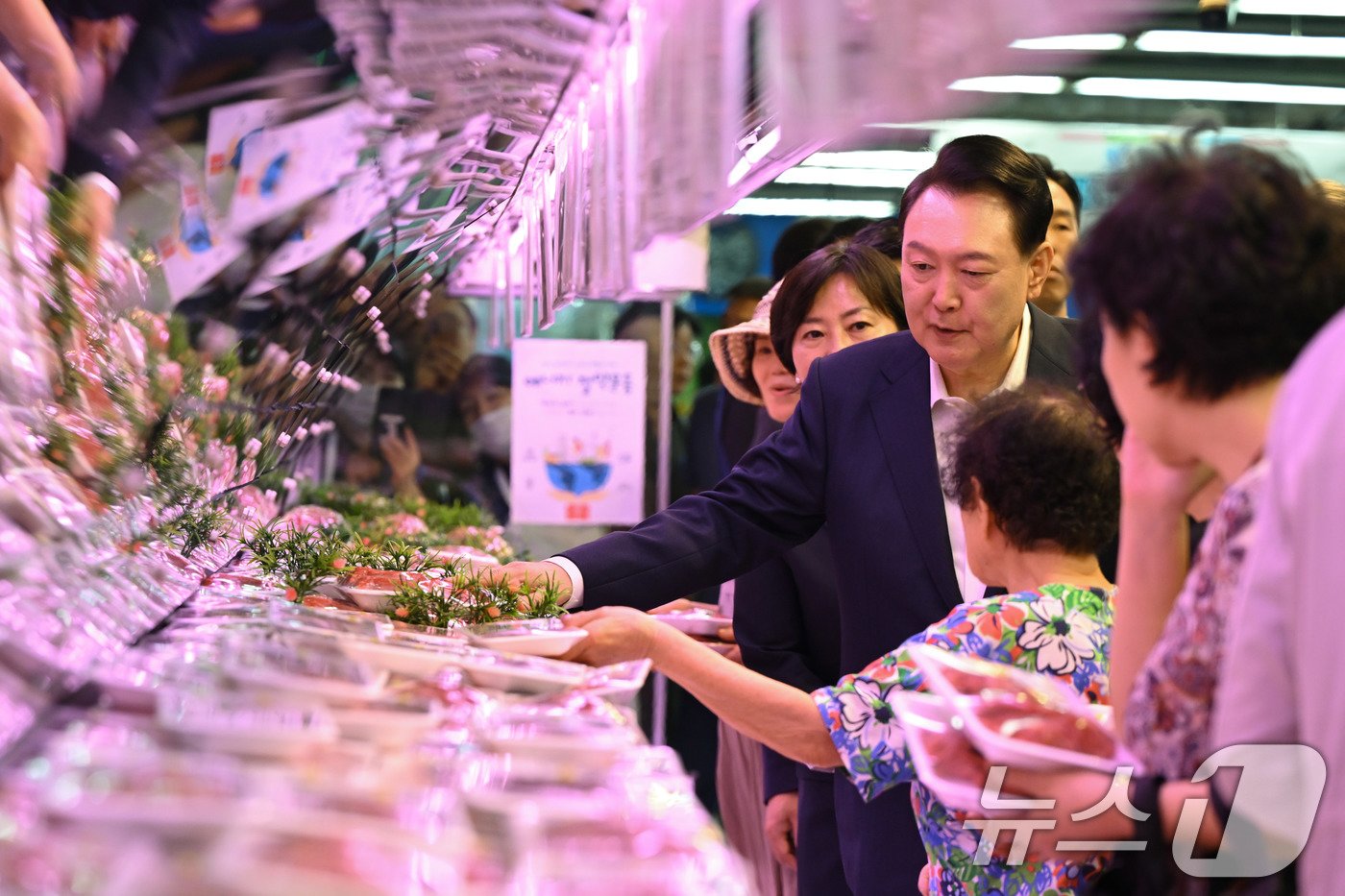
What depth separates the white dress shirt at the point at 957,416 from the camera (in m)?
2.64

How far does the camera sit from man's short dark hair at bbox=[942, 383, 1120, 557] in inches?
74.9

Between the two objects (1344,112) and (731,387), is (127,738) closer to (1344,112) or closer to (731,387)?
(731,387)

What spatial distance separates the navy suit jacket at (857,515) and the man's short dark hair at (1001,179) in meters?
0.23

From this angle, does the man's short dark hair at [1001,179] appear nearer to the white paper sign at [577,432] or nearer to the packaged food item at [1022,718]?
the packaged food item at [1022,718]

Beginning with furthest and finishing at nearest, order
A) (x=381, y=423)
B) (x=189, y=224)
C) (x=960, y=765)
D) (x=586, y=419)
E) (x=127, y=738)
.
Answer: (x=586, y=419) < (x=381, y=423) < (x=189, y=224) < (x=960, y=765) < (x=127, y=738)

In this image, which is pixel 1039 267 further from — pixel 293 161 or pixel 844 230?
pixel 293 161

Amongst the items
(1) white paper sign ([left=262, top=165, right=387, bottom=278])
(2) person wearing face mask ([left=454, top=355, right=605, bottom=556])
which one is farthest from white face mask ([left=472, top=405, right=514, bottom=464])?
(1) white paper sign ([left=262, top=165, right=387, bottom=278])

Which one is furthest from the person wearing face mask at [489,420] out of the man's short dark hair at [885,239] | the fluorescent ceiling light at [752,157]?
the fluorescent ceiling light at [752,157]

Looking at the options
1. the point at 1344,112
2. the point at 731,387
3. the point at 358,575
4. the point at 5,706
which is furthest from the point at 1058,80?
the point at 5,706

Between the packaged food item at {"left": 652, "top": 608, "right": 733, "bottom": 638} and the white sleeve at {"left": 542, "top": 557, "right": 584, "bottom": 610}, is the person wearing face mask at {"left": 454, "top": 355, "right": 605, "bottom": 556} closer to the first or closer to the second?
the packaged food item at {"left": 652, "top": 608, "right": 733, "bottom": 638}

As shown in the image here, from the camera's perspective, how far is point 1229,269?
3.98 feet

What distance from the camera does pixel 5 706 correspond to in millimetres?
1152

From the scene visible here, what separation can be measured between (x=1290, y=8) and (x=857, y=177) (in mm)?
2627

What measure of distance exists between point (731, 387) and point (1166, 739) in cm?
306
